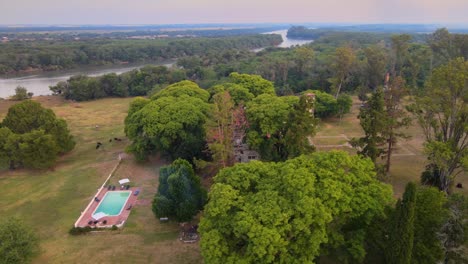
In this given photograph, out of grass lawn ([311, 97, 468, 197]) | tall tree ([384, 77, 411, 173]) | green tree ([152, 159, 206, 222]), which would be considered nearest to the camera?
green tree ([152, 159, 206, 222])

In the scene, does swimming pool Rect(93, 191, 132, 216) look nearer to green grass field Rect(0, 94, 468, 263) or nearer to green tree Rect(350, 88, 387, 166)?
green grass field Rect(0, 94, 468, 263)

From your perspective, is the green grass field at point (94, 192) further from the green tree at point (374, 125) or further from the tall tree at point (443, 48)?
the tall tree at point (443, 48)

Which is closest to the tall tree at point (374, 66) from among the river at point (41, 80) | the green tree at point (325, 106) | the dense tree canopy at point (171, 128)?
the green tree at point (325, 106)

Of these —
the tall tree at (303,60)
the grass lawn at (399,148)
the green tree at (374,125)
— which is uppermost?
the tall tree at (303,60)

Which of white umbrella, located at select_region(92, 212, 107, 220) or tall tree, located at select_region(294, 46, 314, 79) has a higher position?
tall tree, located at select_region(294, 46, 314, 79)

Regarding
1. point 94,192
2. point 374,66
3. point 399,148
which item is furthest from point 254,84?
point 374,66

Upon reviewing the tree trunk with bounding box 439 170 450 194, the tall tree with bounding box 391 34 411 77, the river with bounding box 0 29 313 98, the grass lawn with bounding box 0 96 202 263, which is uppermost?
the tall tree with bounding box 391 34 411 77

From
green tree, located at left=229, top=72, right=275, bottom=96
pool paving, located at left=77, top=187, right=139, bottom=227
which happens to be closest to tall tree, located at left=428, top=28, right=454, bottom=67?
Result: green tree, located at left=229, top=72, right=275, bottom=96
